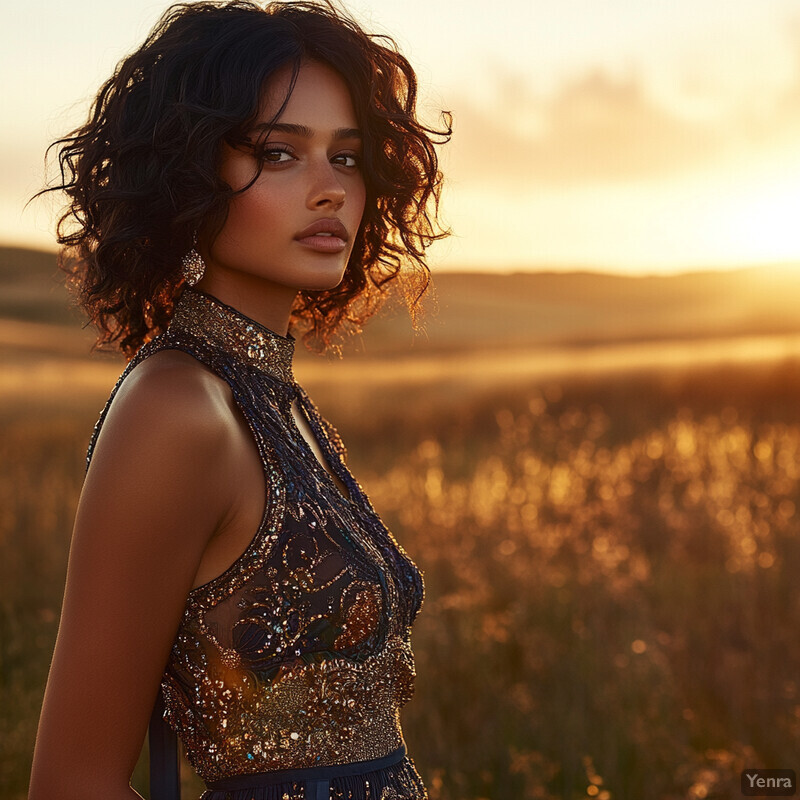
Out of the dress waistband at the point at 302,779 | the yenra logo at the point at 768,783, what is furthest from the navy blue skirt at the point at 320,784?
the yenra logo at the point at 768,783

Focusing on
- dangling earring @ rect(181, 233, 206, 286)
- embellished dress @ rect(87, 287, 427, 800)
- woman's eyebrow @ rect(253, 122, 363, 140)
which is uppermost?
woman's eyebrow @ rect(253, 122, 363, 140)

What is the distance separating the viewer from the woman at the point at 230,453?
1.45 meters

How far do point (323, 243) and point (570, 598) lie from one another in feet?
12.0

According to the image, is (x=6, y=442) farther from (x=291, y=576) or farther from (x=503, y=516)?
(x=291, y=576)

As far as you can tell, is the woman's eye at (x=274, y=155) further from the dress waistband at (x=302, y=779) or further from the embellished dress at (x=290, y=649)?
the dress waistband at (x=302, y=779)

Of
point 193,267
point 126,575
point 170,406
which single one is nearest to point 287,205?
point 193,267

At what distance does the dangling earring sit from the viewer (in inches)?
74.1

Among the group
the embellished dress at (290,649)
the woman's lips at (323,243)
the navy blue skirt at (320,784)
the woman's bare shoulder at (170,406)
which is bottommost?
the navy blue skirt at (320,784)

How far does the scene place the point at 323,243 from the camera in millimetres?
1839

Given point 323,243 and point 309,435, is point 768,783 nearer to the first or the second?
point 309,435

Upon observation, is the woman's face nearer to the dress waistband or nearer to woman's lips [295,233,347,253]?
woman's lips [295,233,347,253]

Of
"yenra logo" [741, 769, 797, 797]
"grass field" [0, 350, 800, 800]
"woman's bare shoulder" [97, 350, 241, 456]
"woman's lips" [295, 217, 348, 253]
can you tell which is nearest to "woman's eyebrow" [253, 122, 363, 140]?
"woman's lips" [295, 217, 348, 253]

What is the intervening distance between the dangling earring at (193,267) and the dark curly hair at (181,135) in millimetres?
18

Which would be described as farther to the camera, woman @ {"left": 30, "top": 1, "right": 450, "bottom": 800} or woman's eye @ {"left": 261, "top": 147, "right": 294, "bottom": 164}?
woman's eye @ {"left": 261, "top": 147, "right": 294, "bottom": 164}
